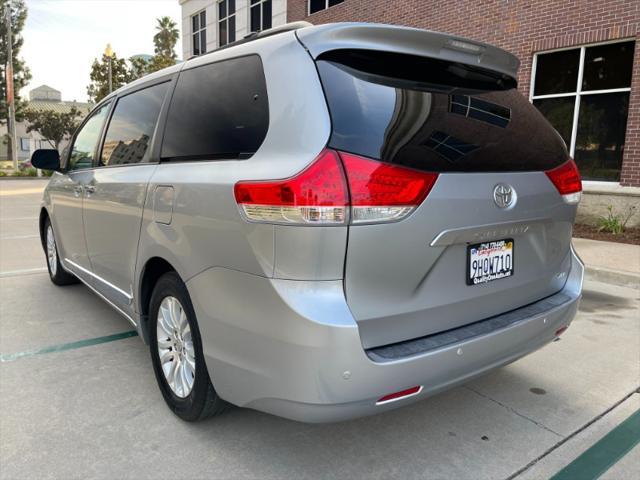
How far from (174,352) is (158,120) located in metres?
1.35

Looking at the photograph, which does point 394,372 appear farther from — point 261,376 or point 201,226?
point 201,226

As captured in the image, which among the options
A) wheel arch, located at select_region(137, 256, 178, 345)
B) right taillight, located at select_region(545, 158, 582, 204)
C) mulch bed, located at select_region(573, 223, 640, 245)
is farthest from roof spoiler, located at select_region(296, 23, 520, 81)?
mulch bed, located at select_region(573, 223, 640, 245)

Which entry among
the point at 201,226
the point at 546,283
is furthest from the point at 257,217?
the point at 546,283

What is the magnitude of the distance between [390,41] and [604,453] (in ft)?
7.25

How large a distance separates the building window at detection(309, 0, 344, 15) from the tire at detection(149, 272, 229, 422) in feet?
48.4

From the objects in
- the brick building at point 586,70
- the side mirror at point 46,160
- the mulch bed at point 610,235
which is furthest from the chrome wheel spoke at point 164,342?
the brick building at point 586,70

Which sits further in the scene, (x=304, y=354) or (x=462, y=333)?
(x=462, y=333)

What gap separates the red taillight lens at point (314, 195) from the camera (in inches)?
73.4

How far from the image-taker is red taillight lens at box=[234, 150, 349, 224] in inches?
73.4

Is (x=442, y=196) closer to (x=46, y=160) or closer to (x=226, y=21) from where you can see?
(x=46, y=160)

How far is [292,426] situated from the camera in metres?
2.75

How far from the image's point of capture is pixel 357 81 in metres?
2.07

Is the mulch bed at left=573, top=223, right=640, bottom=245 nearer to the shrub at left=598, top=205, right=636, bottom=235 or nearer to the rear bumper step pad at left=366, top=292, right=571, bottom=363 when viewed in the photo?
the shrub at left=598, top=205, right=636, bottom=235

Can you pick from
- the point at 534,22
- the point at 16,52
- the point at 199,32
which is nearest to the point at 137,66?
the point at 16,52
